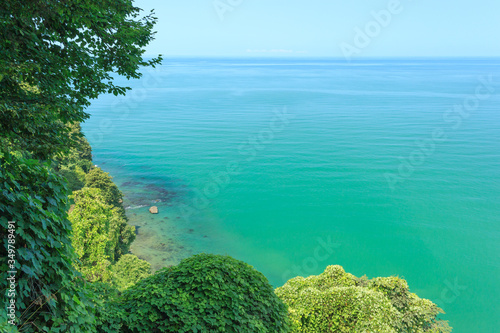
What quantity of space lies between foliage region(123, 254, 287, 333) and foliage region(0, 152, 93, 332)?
79.3 inches

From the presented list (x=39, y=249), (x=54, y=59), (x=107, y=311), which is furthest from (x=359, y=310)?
(x=54, y=59)

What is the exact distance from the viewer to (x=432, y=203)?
44844 millimetres

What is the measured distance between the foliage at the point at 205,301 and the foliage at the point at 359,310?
2.71 metres

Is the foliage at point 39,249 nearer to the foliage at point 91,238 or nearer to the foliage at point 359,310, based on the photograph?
the foliage at point 359,310

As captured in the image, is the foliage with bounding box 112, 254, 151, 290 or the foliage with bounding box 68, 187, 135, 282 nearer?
the foliage with bounding box 68, 187, 135, 282

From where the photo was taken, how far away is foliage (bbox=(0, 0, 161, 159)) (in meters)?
7.93

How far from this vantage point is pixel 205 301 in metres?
8.24

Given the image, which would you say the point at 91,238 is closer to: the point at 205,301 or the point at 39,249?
the point at 205,301

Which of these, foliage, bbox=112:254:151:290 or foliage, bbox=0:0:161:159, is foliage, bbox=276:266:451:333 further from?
foliage, bbox=112:254:151:290

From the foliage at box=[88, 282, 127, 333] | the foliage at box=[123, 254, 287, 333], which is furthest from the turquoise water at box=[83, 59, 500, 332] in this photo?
the foliage at box=[88, 282, 127, 333]

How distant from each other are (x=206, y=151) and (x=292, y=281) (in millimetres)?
56222

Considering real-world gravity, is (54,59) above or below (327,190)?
below

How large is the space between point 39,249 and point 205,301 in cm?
420

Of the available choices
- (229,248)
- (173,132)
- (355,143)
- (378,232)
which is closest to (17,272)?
(229,248)
